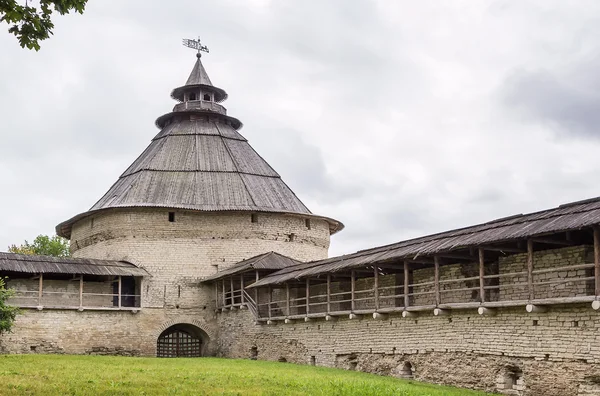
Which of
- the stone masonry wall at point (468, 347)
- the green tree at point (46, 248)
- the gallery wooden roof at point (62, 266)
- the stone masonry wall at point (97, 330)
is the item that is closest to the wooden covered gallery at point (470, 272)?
the stone masonry wall at point (468, 347)

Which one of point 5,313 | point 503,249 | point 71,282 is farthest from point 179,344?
point 503,249

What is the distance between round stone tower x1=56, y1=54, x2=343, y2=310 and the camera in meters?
34.8

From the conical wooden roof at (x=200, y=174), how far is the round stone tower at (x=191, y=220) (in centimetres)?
5

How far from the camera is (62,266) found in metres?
31.6

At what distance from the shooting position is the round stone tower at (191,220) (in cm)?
3481

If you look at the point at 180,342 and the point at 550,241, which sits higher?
the point at 550,241

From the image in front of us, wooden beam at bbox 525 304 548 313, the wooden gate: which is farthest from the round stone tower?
wooden beam at bbox 525 304 548 313

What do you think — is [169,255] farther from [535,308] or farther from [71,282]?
[535,308]

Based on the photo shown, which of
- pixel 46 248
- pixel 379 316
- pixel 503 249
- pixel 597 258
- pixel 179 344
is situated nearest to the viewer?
pixel 597 258

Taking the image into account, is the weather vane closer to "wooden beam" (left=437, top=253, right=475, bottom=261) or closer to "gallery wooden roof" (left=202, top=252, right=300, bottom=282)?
"gallery wooden roof" (left=202, top=252, right=300, bottom=282)

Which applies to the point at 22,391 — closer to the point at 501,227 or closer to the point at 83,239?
the point at 501,227

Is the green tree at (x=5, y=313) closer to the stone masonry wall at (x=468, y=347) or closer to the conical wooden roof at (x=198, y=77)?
the stone masonry wall at (x=468, y=347)

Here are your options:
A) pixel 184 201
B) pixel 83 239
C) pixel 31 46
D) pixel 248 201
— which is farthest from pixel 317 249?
pixel 31 46

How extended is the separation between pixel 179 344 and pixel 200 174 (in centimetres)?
800
